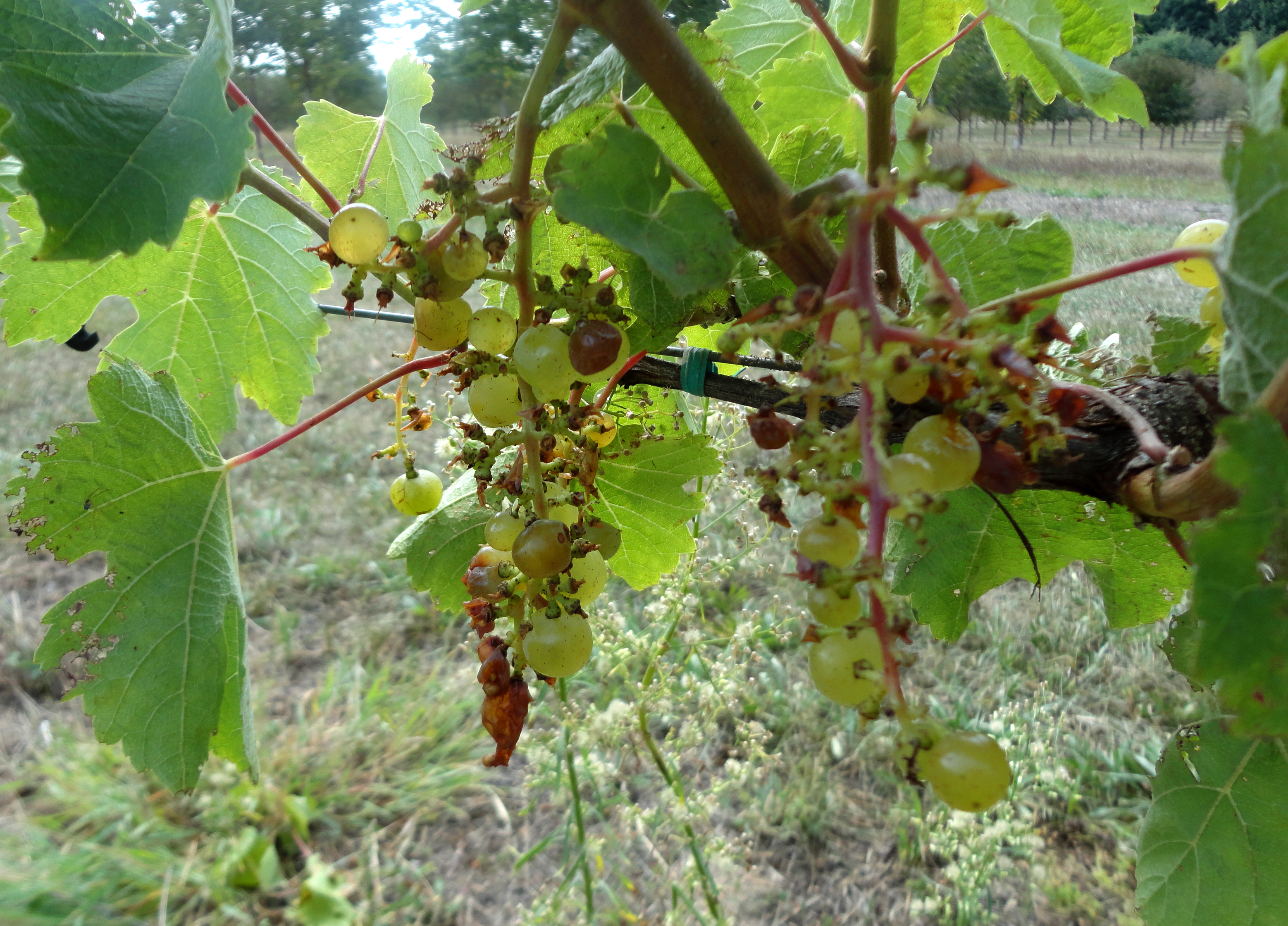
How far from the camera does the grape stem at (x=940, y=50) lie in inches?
21.0

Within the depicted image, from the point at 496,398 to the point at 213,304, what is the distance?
359mm

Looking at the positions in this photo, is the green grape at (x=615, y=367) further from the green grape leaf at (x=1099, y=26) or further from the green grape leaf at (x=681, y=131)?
the green grape leaf at (x=1099, y=26)

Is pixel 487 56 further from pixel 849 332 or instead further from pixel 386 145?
pixel 849 332

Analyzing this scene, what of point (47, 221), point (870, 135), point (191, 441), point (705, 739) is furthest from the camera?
point (705, 739)

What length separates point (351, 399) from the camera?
468 mm

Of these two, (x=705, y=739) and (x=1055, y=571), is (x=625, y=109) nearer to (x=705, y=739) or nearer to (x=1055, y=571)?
(x=1055, y=571)

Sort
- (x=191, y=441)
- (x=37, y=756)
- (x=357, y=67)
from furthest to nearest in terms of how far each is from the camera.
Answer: (x=357, y=67)
(x=37, y=756)
(x=191, y=441)

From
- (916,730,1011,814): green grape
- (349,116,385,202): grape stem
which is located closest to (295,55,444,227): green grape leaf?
(349,116,385,202): grape stem

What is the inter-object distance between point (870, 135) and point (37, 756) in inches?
81.9

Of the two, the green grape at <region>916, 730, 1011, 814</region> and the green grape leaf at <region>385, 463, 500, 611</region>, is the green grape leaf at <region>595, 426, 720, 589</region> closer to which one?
the green grape leaf at <region>385, 463, 500, 611</region>

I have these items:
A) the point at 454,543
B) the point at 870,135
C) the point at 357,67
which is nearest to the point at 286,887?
the point at 454,543

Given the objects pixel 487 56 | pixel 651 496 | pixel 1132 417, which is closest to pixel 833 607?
pixel 1132 417

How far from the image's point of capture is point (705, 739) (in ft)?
4.86

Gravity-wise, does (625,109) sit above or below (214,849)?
above
